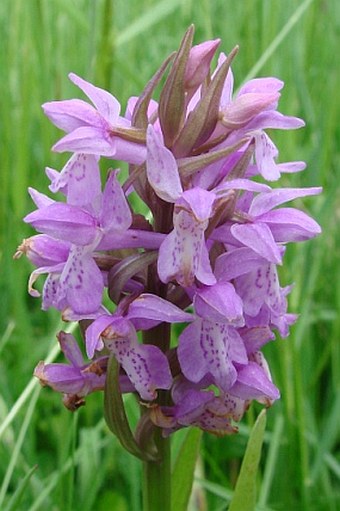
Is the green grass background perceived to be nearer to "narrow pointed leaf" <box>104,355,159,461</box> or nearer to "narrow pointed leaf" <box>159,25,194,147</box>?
"narrow pointed leaf" <box>104,355,159,461</box>

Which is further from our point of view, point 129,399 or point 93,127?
point 129,399

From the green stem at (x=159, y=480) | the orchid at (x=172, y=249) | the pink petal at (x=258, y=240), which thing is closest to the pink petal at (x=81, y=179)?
the orchid at (x=172, y=249)

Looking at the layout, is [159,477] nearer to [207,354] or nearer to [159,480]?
[159,480]

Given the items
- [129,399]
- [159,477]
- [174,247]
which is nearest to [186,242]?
[174,247]

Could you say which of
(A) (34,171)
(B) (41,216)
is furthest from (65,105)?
(A) (34,171)

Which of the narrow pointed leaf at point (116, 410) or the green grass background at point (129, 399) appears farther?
the green grass background at point (129, 399)

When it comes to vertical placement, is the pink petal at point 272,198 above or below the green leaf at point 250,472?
above

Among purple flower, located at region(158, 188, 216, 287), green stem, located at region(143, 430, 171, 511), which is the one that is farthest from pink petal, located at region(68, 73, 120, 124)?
green stem, located at region(143, 430, 171, 511)

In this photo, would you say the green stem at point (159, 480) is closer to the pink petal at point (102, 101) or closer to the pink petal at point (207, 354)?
the pink petal at point (207, 354)
